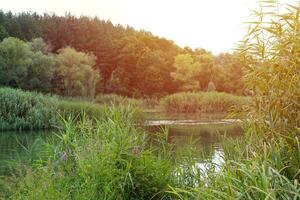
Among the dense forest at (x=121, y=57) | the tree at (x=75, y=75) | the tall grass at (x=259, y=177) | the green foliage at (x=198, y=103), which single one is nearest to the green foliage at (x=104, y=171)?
the tall grass at (x=259, y=177)

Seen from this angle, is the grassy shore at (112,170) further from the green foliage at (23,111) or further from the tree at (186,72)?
the tree at (186,72)

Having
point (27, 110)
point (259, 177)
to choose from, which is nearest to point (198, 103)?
point (27, 110)

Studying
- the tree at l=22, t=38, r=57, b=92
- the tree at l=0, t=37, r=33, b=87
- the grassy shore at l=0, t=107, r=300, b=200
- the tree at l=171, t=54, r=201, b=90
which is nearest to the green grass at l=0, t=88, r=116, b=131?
the tree at l=0, t=37, r=33, b=87

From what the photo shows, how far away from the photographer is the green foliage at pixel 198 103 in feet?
83.4

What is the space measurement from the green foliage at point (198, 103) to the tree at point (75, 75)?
6096mm

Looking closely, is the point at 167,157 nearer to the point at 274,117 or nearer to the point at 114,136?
the point at 114,136

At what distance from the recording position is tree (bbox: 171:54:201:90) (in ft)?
126

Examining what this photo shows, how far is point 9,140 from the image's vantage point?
496 inches

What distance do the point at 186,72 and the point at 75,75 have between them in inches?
469

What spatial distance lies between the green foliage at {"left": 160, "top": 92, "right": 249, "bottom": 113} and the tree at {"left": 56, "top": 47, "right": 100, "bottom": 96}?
240 inches

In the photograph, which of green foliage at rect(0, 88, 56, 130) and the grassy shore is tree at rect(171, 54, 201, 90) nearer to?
green foliage at rect(0, 88, 56, 130)

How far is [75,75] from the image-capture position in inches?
1167

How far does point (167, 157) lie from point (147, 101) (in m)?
25.6

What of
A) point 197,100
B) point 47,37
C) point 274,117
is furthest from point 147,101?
point 274,117
